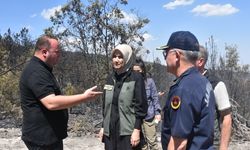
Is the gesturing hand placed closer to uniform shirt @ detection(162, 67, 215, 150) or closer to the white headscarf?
the white headscarf

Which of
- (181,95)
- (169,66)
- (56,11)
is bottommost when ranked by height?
(181,95)

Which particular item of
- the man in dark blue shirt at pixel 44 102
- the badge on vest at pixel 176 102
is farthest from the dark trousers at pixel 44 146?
the badge on vest at pixel 176 102

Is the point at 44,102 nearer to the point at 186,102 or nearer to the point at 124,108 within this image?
the point at 124,108

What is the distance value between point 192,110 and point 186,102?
0.21 ft

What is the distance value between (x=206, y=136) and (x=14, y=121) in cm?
1073

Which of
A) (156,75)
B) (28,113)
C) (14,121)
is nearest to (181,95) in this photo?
(28,113)

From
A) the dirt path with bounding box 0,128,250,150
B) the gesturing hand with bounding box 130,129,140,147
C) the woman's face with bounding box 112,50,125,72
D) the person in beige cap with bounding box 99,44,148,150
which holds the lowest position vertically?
the dirt path with bounding box 0,128,250,150

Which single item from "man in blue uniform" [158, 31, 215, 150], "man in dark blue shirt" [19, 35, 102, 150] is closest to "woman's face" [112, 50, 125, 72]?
"man in dark blue shirt" [19, 35, 102, 150]

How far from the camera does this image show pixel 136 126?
189 inches

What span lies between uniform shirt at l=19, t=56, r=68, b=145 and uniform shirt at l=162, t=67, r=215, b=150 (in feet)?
5.22

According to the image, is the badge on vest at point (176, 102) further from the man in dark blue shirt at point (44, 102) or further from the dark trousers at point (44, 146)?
the dark trousers at point (44, 146)

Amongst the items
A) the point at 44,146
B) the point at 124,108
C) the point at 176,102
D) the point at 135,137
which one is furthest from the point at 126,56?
the point at 176,102

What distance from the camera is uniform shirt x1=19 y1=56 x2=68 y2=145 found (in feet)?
13.7

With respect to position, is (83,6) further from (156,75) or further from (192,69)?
(192,69)
